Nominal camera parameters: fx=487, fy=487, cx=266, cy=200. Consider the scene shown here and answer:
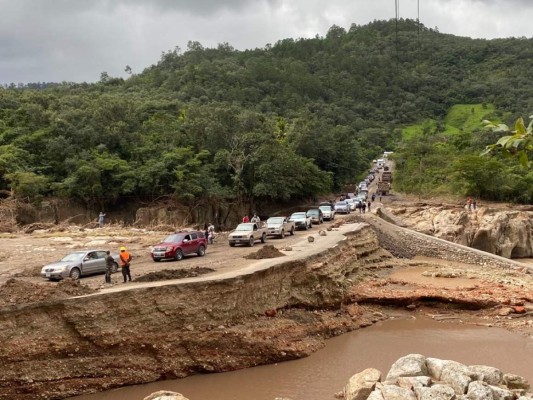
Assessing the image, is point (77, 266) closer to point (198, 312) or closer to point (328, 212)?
point (198, 312)

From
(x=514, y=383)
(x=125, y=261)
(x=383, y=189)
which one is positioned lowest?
(x=514, y=383)

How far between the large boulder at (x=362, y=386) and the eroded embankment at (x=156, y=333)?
477cm

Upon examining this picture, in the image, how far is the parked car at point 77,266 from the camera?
20875mm

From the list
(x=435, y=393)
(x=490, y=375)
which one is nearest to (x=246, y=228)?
(x=490, y=375)

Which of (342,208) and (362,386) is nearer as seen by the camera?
(362,386)

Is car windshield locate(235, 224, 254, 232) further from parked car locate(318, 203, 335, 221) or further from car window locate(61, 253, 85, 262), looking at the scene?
parked car locate(318, 203, 335, 221)

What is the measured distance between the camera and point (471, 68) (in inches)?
5517

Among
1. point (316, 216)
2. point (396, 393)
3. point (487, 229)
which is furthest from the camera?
point (316, 216)

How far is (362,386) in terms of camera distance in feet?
42.8

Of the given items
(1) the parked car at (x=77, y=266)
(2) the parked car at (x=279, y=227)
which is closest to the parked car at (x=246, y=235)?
(2) the parked car at (x=279, y=227)

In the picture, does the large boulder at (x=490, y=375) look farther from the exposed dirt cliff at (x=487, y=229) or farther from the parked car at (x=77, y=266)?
the exposed dirt cliff at (x=487, y=229)

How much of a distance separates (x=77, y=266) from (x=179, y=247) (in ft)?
18.5

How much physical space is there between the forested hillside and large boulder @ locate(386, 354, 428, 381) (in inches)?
1408

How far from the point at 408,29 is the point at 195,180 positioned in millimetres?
146326
